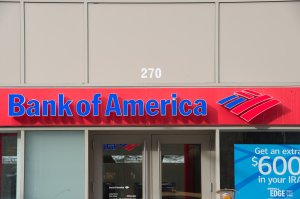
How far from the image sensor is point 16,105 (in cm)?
980

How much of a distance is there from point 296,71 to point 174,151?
272cm

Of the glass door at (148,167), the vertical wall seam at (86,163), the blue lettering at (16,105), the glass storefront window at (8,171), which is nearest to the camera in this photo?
the blue lettering at (16,105)

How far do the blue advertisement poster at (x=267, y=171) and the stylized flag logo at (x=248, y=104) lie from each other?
0.65m

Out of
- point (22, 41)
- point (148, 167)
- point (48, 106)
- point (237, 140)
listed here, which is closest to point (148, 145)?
point (148, 167)

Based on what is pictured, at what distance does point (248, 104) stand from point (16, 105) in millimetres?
4146

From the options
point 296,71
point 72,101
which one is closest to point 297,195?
point 296,71

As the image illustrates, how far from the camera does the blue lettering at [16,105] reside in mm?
9797

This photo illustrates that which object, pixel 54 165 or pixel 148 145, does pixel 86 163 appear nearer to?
pixel 54 165

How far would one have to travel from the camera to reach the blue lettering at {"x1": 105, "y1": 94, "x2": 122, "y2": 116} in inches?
386

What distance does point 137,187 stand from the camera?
10383mm

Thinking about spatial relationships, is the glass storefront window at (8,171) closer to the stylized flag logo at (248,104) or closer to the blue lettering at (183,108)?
the blue lettering at (183,108)

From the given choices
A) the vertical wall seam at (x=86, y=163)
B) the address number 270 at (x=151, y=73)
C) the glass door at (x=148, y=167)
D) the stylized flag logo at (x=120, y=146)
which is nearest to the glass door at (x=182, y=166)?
the glass door at (x=148, y=167)

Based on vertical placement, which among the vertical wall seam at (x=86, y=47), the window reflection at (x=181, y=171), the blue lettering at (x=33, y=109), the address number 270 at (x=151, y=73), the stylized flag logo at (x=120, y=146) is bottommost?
the window reflection at (x=181, y=171)

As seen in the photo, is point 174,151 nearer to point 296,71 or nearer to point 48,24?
point 296,71
